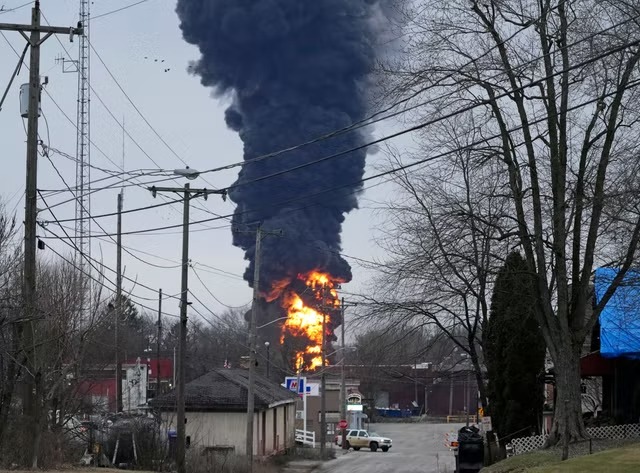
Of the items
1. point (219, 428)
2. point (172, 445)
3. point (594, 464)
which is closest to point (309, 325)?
point (219, 428)

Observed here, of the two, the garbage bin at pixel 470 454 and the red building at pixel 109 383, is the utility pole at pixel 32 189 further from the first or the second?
the garbage bin at pixel 470 454

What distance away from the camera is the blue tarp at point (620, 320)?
81.4 ft

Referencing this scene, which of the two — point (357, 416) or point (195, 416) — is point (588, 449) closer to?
point (195, 416)

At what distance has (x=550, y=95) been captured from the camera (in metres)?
24.3

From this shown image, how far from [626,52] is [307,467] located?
97.6 ft

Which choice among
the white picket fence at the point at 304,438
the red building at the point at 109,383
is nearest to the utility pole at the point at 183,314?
the red building at the point at 109,383

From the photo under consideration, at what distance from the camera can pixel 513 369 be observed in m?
31.5

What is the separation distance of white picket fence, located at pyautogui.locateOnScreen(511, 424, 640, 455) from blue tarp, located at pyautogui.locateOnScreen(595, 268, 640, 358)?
2129mm

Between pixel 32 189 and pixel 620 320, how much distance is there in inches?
618

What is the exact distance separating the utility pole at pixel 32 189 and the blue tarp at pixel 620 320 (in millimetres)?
13915

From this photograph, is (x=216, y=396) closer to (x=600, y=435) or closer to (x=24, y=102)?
(x=600, y=435)

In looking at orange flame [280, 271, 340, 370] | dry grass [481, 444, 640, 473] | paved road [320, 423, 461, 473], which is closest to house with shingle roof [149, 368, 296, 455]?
paved road [320, 423, 461, 473]

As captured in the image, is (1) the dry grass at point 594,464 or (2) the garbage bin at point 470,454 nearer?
(1) the dry grass at point 594,464

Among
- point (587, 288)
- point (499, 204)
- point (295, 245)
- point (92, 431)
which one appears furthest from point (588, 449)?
point (295, 245)
